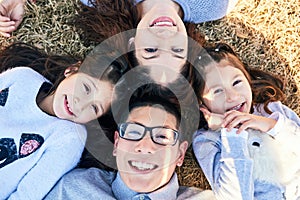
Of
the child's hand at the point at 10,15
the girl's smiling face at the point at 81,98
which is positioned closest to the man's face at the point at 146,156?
the girl's smiling face at the point at 81,98

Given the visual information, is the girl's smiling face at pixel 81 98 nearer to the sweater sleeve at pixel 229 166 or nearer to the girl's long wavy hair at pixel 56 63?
the girl's long wavy hair at pixel 56 63

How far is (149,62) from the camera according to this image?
188 centimetres

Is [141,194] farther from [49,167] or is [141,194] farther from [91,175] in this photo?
[49,167]

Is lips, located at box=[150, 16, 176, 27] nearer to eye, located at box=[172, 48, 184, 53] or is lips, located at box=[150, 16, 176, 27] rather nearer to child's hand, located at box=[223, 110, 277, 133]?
eye, located at box=[172, 48, 184, 53]

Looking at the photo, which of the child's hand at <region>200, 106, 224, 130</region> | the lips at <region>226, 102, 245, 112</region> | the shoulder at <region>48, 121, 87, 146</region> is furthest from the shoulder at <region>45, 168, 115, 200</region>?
the lips at <region>226, 102, 245, 112</region>

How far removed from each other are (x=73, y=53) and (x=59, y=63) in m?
0.14

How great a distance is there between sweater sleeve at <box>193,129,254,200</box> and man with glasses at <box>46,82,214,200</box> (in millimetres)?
118

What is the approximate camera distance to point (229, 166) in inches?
76.2

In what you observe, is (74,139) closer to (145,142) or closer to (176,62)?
(145,142)

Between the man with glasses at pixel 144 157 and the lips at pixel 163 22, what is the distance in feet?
0.88

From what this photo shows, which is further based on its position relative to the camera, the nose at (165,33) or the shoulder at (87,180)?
the shoulder at (87,180)

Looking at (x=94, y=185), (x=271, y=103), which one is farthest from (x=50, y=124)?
(x=271, y=103)

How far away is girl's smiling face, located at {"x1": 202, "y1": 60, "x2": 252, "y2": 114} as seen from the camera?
1.98 metres

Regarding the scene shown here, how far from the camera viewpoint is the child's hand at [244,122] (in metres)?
1.97
